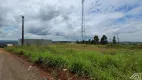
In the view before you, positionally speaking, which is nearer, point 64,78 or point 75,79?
point 75,79

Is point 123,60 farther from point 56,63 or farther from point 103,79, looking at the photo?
point 56,63

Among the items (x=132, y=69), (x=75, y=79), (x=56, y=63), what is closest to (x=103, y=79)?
(x=75, y=79)

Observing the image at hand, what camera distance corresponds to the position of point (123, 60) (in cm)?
1163

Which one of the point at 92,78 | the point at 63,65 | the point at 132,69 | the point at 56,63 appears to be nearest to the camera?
the point at 92,78

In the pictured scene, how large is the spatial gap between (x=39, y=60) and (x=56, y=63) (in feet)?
12.4

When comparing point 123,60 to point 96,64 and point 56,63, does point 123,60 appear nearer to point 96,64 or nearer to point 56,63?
point 96,64

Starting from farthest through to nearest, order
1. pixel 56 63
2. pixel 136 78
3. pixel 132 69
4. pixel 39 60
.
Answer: pixel 39 60, pixel 56 63, pixel 132 69, pixel 136 78

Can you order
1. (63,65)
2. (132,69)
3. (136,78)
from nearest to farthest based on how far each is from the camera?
1. (136,78)
2. (132,69)
3. (63,65)

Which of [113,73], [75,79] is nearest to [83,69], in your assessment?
[75,79]

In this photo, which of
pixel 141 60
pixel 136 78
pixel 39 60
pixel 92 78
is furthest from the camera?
pixel 39 60

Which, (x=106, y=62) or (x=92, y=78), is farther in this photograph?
(x=106, y=62)

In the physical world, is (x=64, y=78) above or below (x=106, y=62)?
below

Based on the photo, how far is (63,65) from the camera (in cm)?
1279

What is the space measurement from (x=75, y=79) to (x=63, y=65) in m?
3.10
